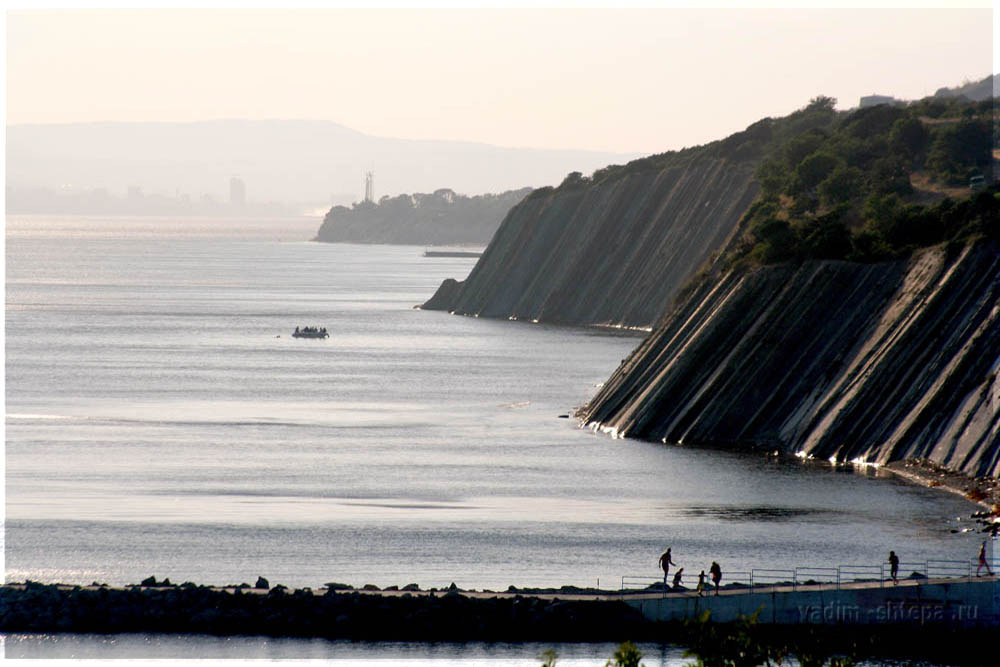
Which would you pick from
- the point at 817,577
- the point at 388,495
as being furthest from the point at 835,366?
the point at 817,577

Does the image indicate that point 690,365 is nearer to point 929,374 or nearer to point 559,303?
point 929,374

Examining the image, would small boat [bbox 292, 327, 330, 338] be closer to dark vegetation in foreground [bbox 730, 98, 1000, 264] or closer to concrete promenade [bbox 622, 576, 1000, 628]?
dark vegetation in foreground [bbox 730, 98, 1000, 264]

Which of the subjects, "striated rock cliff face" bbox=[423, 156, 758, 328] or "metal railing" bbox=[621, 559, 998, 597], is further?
"striated rock cliff face" bbox=[423, 156, 758, 328]

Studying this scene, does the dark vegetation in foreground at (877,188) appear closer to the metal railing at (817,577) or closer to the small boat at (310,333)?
the metal railing at (817,577)

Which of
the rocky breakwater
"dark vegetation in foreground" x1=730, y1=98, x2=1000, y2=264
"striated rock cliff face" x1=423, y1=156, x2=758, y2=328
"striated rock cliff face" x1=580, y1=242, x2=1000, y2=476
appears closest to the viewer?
the rocky breakwater

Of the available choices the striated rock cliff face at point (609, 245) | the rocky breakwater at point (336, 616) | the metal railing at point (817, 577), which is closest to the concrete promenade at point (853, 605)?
the metal railing at point (817, 577)

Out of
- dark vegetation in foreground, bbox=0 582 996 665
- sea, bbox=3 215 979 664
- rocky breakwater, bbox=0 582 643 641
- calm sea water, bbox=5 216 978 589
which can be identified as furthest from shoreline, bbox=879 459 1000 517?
rocky breakwater, bbox=0 582 643 641

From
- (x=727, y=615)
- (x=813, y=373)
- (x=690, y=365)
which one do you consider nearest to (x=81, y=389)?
(x=690, y=365)
